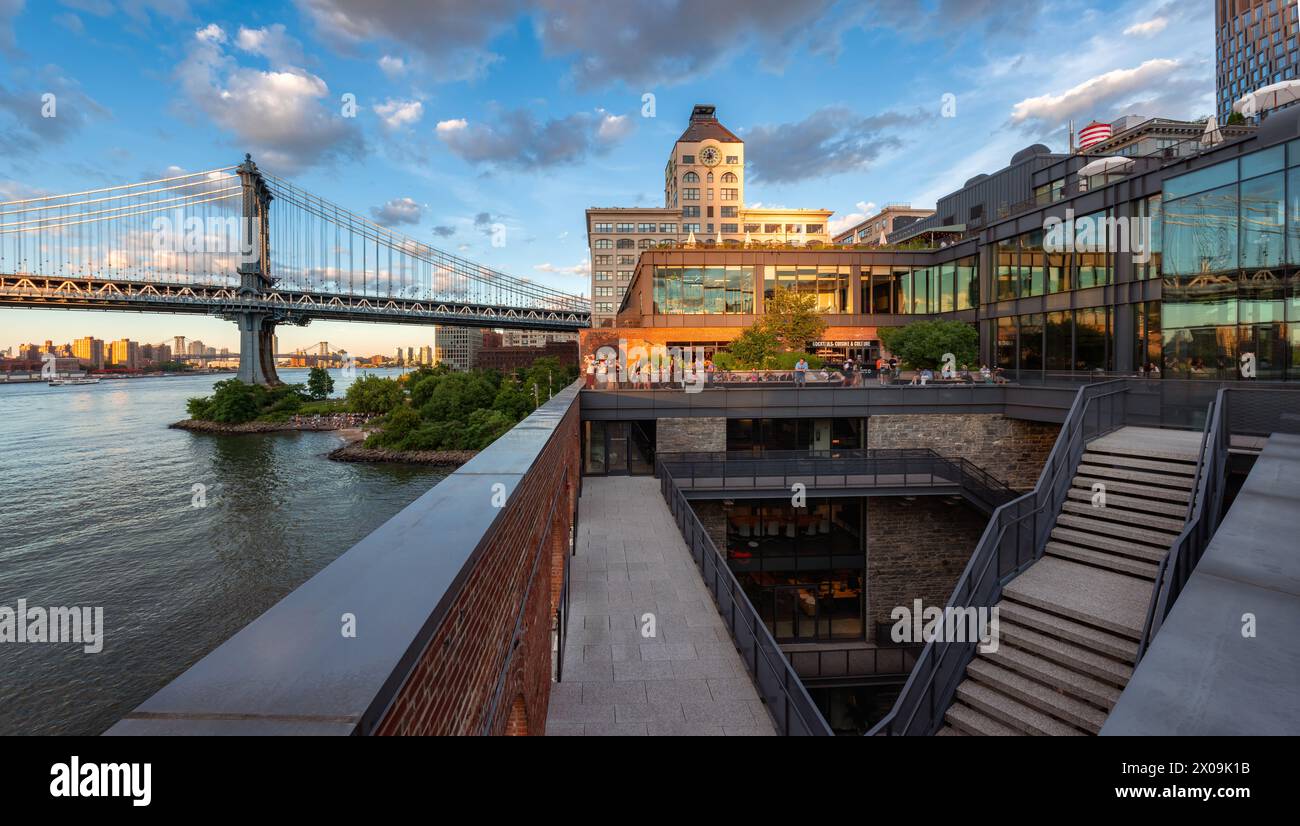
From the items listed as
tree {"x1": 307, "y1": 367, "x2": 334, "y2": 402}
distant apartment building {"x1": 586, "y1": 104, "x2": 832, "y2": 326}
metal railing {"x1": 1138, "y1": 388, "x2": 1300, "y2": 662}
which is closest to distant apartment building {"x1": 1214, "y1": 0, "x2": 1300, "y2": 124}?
distant apartment building {"x1": 586, "y1": 104, "x2": 832, "y2": 326}

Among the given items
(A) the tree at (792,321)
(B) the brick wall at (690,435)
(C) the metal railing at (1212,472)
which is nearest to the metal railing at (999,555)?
(C) the metal railing at (1212,472)

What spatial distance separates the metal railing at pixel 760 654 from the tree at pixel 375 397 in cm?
7096

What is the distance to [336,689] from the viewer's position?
190cm

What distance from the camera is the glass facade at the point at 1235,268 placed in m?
16.6

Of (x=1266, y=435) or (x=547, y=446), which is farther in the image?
(x=1266, y=435)

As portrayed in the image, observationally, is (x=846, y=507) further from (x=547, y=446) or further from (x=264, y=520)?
(x=264, y=520)

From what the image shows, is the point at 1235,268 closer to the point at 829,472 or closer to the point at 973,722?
the point at 829,472

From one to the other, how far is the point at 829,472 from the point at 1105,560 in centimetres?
1014

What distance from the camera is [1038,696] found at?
7250 millimetres

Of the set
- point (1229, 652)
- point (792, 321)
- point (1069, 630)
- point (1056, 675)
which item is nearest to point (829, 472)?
point (1069, 630)

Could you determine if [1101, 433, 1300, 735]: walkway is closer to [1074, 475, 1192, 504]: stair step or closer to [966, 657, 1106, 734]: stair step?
[966, 657, 1106, 734]: stair step

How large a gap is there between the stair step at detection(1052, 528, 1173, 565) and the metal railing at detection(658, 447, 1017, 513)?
9189 mm
